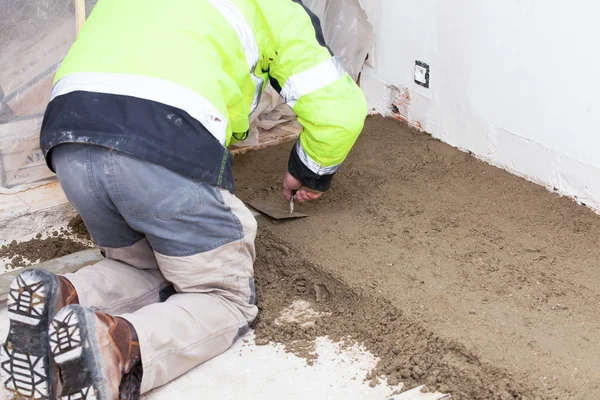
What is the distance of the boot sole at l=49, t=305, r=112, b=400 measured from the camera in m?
1.86

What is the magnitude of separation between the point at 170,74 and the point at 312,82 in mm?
516

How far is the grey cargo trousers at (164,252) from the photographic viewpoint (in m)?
2.06

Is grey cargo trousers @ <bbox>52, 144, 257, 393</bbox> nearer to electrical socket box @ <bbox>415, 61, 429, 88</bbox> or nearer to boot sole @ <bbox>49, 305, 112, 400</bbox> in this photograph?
boot sole @ <bbox>49, 305, 112, 400</bbox>

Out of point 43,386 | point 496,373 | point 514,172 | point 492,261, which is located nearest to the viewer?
point 43,386

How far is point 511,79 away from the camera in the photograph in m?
3.13

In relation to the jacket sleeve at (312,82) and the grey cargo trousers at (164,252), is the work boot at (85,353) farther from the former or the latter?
the jacket sleeve at (312,82)

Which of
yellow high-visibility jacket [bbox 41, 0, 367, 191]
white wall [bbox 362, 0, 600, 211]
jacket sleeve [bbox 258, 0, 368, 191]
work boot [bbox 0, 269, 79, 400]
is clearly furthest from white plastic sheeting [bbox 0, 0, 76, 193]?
white wall [bbox 362, 0, 600, 211]

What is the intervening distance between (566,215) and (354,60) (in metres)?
1.49

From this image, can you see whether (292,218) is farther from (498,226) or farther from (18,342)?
(18,342)

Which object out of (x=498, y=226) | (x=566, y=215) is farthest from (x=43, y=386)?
(x=566, y=215)

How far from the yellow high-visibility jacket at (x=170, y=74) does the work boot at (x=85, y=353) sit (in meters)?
0.47

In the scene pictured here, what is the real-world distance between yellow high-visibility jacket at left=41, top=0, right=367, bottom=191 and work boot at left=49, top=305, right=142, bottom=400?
0.47 metres

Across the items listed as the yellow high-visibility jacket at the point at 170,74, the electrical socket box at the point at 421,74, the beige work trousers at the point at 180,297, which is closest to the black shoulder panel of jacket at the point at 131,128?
the yellow high-visibility jacket at the point at 170,74

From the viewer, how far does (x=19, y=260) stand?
2.88m
